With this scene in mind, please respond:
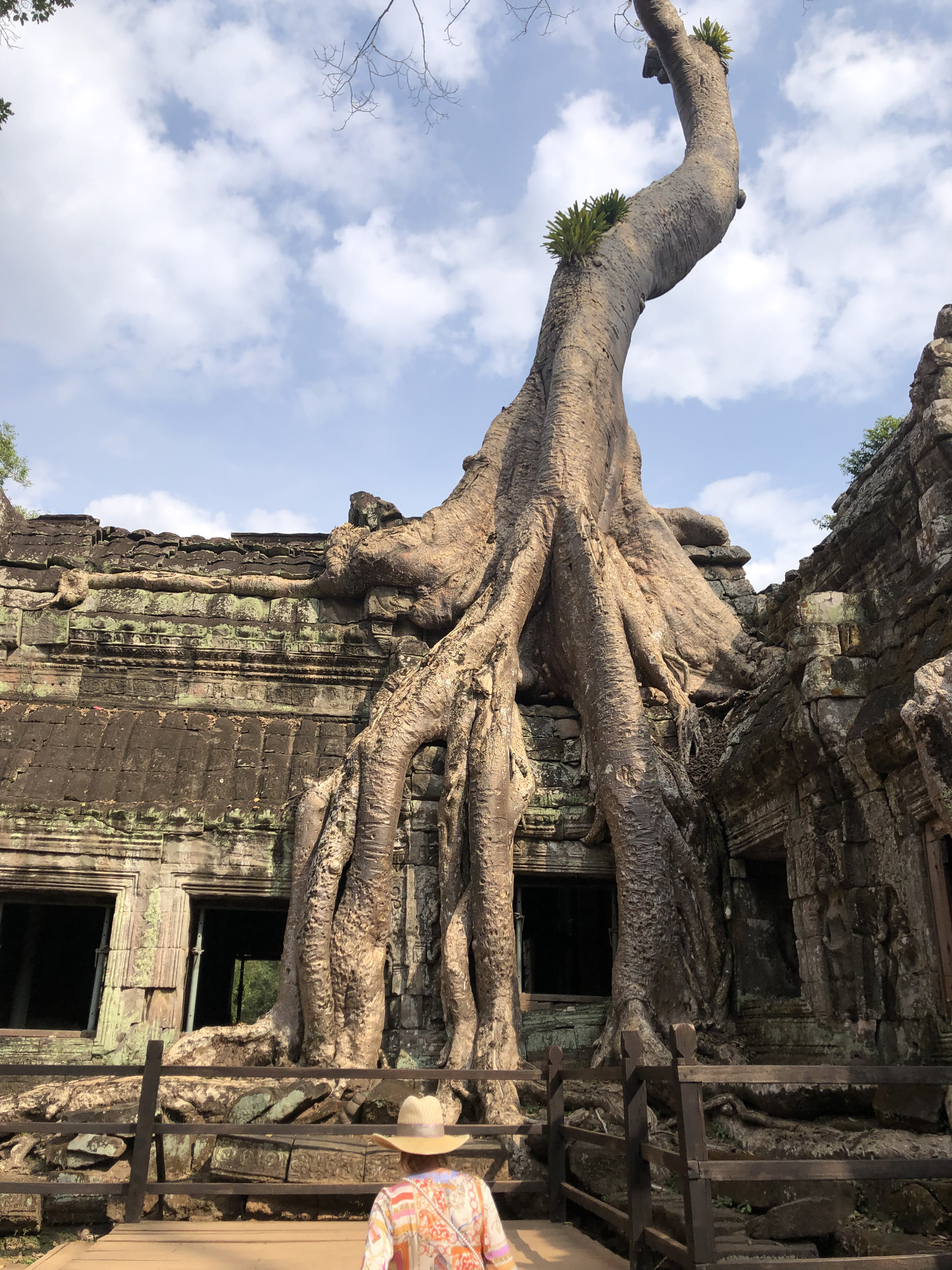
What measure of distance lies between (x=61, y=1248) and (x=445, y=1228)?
7.36 ft

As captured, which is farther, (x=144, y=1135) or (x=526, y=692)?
(x=526, y=692)

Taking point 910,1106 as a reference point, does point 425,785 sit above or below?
above

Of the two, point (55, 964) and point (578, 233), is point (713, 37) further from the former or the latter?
point (55, 964)

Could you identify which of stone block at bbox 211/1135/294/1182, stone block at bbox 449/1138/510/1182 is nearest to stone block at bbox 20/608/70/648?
stone block at bbox 211/1135/294/1182

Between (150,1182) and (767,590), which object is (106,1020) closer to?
(150,1182)

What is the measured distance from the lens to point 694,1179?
115 inches

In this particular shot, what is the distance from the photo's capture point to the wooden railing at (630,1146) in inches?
115

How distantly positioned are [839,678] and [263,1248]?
3.69 meters

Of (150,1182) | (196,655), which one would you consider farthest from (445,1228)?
(196,655)

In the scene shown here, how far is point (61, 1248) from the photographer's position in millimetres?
3758

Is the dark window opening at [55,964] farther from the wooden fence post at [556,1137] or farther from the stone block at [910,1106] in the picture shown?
the stone block at [910,1106]

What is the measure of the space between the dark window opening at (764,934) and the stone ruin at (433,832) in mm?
19

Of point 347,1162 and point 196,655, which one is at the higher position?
point 196,655

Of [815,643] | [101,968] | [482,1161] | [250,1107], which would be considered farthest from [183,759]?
[815,643]
